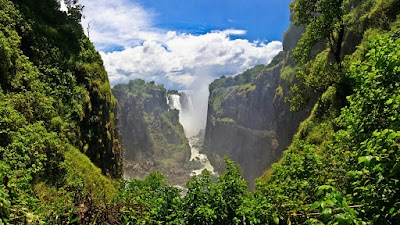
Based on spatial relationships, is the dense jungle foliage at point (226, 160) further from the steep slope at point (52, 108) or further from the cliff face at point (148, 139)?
the cliff face at point (148, 139)

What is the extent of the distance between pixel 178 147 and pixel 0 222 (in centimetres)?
16586

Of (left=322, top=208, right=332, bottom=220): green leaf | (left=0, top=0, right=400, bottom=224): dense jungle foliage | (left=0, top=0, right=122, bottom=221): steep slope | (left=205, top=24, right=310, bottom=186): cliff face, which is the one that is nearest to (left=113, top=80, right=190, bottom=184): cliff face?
(left=205, top=24, right=310, bottom=186): cliff face

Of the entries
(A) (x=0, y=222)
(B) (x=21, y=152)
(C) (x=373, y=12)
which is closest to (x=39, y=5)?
(B) (x=21, y=152)

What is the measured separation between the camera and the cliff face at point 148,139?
14288cm

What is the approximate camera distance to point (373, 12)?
25.6 metres

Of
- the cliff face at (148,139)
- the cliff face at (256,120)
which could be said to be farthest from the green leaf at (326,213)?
the cliff face at (148,139)

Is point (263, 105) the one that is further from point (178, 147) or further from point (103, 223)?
point (103, 223)

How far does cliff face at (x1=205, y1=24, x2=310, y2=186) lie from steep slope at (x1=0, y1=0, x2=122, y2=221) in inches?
2568

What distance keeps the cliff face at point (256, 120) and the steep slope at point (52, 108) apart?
6523 centimetres

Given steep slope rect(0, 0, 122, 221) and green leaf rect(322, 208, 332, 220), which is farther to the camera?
steep slope rect(0, 0, 122, 221)

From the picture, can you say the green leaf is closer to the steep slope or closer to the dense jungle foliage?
the dense jungle foliage

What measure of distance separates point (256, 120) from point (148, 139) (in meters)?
55.7

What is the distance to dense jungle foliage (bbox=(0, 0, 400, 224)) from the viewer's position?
16.0ft

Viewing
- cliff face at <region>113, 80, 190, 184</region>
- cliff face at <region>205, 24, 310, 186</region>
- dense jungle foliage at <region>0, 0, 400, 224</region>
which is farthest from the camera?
cliff face at <region>113, 80, 190, 184</region>
